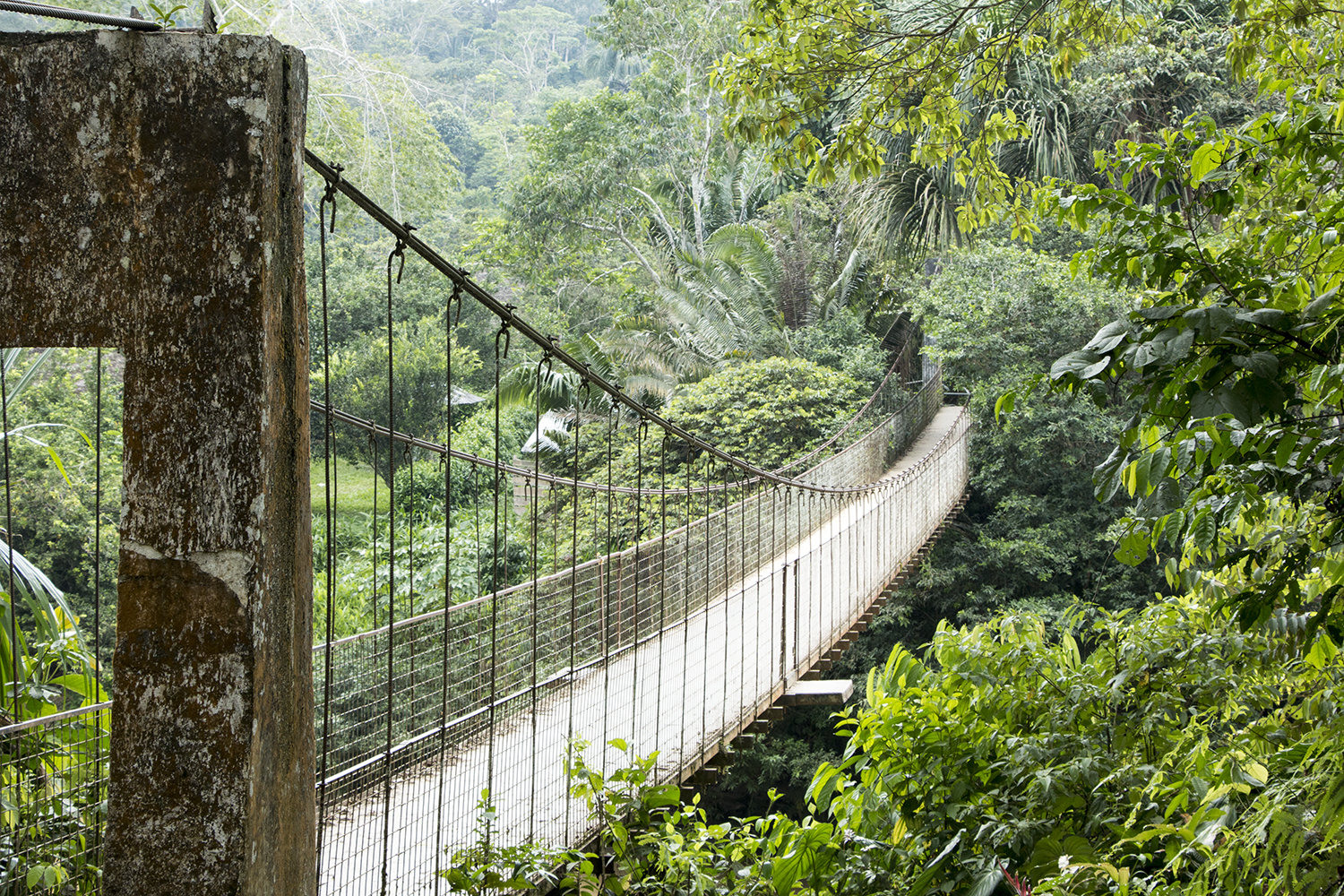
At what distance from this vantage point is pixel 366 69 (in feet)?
38.1

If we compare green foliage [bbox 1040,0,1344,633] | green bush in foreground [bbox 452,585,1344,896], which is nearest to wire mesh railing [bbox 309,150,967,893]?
green bush in foreground [bbox 452,585,1344,896]

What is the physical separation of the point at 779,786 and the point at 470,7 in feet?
75.7

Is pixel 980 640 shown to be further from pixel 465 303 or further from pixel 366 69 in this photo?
pixel 465 303

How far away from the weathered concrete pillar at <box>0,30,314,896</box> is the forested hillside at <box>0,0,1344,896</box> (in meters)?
0.38

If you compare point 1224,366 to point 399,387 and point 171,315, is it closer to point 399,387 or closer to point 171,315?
point 171,315

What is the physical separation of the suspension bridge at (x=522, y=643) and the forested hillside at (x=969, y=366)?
0.20m

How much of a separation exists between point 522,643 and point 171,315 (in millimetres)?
2465

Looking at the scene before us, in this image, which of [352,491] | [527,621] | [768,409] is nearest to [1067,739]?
[527,621]

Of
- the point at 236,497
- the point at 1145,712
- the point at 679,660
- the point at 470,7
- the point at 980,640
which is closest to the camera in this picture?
the point at 236,497

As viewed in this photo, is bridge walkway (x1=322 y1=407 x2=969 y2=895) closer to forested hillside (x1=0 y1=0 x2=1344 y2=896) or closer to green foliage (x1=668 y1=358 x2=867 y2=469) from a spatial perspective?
forested hillside (x1=0 y1=0 x2=1344 y2=896)

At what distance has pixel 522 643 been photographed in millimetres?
3090

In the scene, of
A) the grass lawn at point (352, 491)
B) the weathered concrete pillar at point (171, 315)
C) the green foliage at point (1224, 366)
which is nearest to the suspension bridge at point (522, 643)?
the weathered concrete pillar at point (171, 315)

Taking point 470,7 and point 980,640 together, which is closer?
point 980,640

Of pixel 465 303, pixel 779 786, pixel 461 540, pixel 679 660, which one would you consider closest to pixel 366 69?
pixel 465 303
